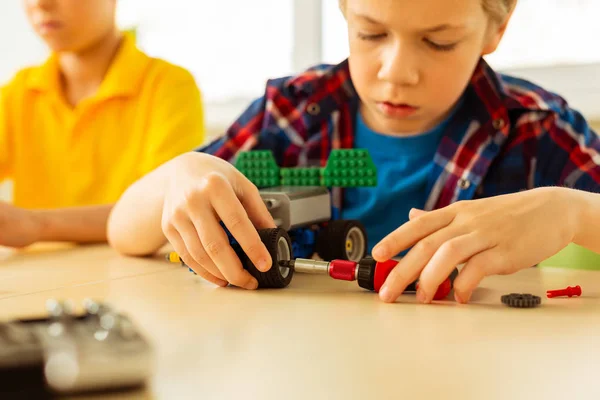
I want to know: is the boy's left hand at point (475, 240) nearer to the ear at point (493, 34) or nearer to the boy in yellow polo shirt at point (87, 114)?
the ear at point (493, 34)

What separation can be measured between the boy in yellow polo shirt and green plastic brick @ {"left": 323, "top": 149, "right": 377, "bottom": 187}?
51cm

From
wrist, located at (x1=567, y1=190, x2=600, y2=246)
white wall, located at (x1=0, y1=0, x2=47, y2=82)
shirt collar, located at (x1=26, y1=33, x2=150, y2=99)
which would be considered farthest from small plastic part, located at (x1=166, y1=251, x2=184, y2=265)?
white wall, located at (x1=0, y1=0, x2=47, y2=82)

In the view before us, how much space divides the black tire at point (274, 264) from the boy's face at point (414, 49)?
1.04 ft

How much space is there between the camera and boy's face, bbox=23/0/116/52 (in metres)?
1.43

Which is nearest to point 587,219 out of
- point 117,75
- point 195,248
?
point 195,248

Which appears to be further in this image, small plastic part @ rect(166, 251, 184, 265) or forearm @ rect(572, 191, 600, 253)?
small plastic part @ rect(166, 251, 184, 265)

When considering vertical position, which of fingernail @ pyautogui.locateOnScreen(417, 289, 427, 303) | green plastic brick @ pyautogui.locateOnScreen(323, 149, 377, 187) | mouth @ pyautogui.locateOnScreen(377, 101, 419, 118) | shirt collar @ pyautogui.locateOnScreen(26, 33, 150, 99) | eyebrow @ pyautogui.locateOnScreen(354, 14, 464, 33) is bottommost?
fingernail @ pyautogui.locateOnScreen(417, 289, 427, 303)

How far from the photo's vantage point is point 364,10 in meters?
0.93

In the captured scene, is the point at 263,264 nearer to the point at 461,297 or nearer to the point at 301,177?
the point at 461,297

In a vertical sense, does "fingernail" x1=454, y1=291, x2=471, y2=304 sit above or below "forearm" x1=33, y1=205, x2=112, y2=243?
above

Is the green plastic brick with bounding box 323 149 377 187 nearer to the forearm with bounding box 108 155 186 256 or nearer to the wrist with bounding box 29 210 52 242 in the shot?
the forearm with bounding box 108 155 186 256

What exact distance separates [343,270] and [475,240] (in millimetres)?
141

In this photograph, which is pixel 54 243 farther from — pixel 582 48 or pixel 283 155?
pixel 582 48

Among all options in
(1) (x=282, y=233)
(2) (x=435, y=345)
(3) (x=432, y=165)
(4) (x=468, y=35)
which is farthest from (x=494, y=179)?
(2) (x=435, y=345)
